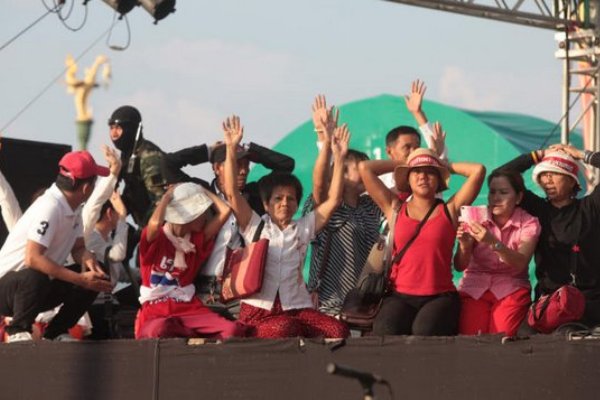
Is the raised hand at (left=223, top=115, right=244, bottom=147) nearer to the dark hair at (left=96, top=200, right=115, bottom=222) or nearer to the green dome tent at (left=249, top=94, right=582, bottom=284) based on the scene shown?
the dark hair at (left=96, top=200, right=115, bottom=222)

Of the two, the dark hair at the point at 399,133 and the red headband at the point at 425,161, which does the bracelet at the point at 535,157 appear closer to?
the red headband at the point at 425,161

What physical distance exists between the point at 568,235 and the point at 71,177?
300 cm

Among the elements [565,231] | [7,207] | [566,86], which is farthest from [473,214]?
[566,86]

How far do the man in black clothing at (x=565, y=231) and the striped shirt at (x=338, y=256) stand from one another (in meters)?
1.06

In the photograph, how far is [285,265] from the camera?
834 centimetres

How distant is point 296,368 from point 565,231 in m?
1.74

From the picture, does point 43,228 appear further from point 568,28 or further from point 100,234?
point 568,28

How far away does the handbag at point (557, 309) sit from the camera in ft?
25.2

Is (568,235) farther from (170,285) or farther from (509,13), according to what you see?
(509,13)

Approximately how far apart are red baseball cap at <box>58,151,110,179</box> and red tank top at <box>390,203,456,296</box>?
2.04 meters

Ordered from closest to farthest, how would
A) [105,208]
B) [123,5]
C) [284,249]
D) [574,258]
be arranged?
[574,258]
[284,249]
[105,208]
[123,5]

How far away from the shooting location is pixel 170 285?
8.46 m

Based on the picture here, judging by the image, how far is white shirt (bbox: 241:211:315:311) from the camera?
8.29 m

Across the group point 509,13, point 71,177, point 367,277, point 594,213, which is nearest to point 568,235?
point 594,213
